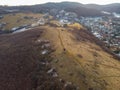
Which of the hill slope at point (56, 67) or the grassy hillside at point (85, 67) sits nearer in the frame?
the grassy hillside at point (85, 67)

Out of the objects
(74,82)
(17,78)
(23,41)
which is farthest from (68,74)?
(23,41)

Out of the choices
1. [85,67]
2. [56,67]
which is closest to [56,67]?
[56,67]

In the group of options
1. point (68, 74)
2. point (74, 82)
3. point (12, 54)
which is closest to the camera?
point (74, 82)

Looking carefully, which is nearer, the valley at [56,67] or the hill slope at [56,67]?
the valley at [56,67]

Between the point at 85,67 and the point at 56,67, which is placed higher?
the point at 85,67

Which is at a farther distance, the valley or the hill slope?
the hill slope

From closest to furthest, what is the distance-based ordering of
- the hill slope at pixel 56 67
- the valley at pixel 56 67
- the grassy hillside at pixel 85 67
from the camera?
the grassy hillside at pixel 85 67
the valley at pixel 56 67
the hill slope at pixel 56 67

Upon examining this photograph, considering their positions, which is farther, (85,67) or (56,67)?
(56,67)

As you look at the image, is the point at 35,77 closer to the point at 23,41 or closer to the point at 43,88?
the point at 43,88

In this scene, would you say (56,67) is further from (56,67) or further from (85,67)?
(85,67)

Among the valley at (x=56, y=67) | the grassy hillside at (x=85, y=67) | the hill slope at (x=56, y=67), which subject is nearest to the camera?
the grassy hillside at (x=85, y=67)

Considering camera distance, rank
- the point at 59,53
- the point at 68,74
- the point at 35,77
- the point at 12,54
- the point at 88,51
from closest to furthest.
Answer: the point at 68,74 < the point at 35,77 < the point at 59,53 < the point at 88,51 < the point at 12,54
